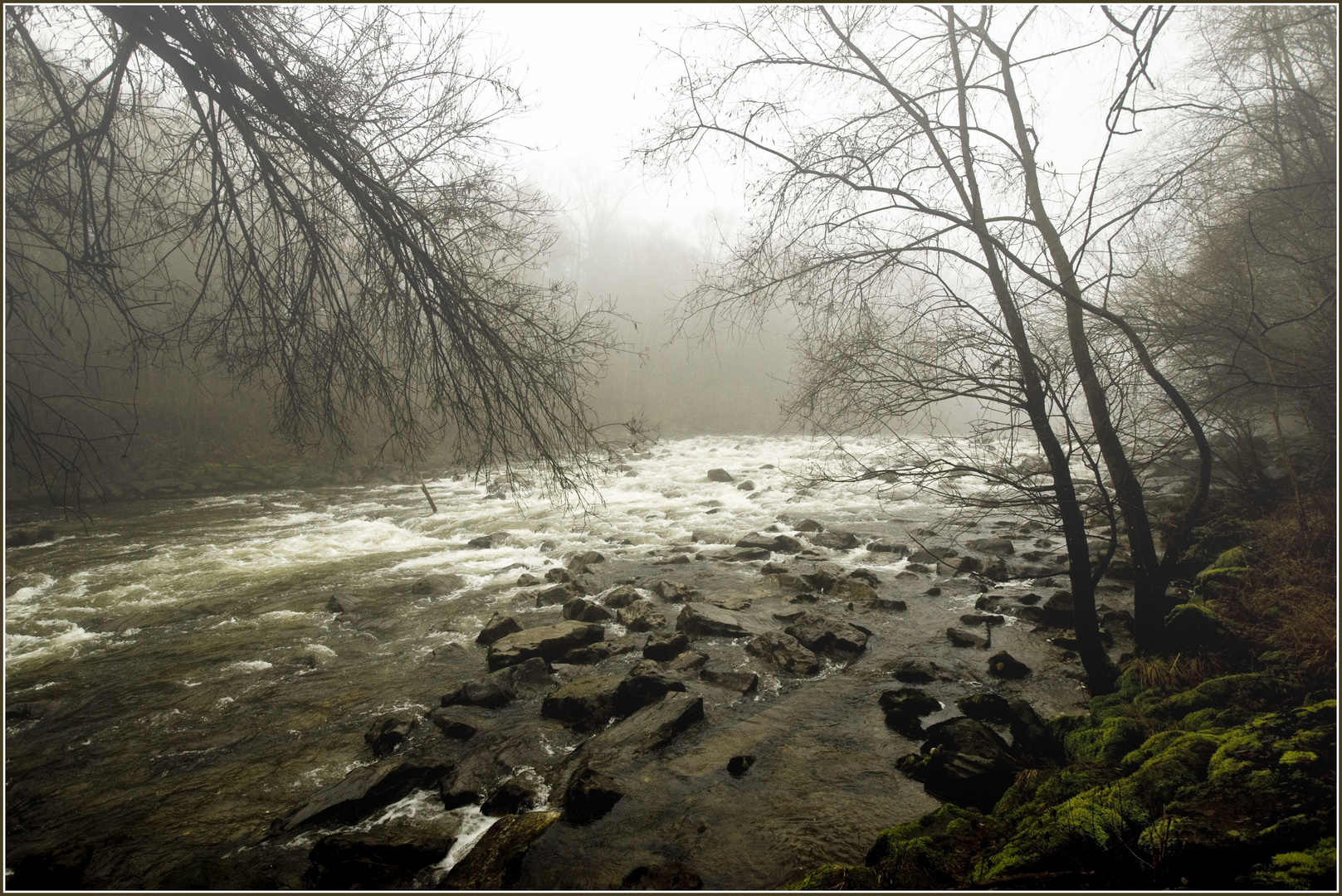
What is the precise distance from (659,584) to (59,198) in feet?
20.4

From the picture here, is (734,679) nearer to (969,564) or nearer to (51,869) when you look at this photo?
(51,869)

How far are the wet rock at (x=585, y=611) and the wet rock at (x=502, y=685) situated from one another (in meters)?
1.10

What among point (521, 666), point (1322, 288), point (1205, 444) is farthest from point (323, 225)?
point (1322, 288)

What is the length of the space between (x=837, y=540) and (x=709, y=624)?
4143mm

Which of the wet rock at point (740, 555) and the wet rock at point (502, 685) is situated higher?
the wet rock at point (740, 555)

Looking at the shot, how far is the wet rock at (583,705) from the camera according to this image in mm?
4516

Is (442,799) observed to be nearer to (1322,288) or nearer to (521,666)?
(521,666)

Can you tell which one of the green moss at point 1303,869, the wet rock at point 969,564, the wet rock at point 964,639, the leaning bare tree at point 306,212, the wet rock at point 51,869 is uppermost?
the leaning bare tree at point 306,212

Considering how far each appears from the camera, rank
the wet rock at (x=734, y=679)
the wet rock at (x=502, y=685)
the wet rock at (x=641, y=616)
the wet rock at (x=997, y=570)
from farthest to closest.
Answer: the wet rock at (x=997, y=570), the wet rock at (x=641, y=616), the wet rock at (x=734, y=679), the wet rock at (x=502, y=685)

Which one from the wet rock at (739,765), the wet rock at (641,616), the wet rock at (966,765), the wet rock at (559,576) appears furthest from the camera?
the wet rock at (559,576)

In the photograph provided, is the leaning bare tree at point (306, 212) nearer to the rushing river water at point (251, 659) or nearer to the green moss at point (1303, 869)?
the rushing river water at point (251, 659)

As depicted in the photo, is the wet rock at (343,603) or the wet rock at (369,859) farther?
the wet rock at (343,603)

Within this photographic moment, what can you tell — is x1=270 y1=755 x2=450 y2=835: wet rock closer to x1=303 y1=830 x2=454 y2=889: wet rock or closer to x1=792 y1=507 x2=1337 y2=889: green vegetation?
x1=303 y1=830 x2=454 y2=889: wet rock

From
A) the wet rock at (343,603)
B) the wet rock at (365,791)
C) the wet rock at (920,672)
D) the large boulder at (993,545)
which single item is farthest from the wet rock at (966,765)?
the wet rock at (343,603)
